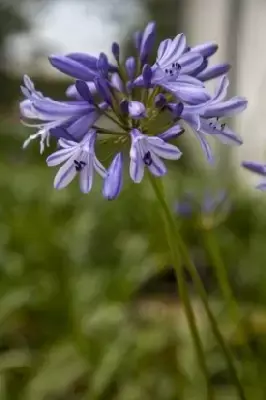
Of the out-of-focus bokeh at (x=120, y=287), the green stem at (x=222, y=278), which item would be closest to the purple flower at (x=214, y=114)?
the out-of-focus bokeh at (x=120, y=287)

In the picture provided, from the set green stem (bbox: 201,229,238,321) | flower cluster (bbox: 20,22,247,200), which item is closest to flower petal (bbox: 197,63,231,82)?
flower cluster (bbox: 20,22,247,200)

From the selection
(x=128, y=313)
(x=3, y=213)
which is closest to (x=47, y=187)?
(x=3, y=213)

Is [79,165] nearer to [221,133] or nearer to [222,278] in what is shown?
[221,133]

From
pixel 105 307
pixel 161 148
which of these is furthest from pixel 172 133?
pixel 105 307

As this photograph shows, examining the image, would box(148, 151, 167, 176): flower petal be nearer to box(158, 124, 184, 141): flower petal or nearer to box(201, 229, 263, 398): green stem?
box(158, 124, 184, 141): flower petal

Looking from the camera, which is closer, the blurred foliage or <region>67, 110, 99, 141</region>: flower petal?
<region>67, 110, 99, 141</region>: flower petal

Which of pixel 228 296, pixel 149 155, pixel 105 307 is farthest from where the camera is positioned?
pixel 105 307

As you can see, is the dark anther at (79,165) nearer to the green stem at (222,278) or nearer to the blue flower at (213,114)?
the blue flower at (213,114)
